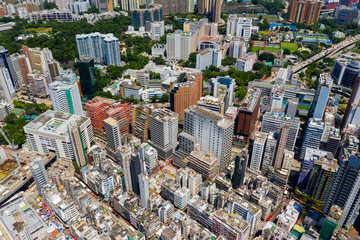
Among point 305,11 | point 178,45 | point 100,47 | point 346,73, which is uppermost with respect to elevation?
point 305,11

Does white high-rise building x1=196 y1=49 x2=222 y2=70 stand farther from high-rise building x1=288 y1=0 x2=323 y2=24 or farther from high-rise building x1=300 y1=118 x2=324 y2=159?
high-rise building x1=288 y1=0 x2=323 y2=24

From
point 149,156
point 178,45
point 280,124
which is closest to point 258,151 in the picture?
point 280,124

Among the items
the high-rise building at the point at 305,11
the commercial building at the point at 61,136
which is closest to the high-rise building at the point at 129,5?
the high-rise building at the point at 305,11

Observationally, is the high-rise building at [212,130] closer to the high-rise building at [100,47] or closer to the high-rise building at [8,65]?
the high-rise building at [100,47]

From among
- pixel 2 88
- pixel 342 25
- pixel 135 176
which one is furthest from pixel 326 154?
pixel 342 25

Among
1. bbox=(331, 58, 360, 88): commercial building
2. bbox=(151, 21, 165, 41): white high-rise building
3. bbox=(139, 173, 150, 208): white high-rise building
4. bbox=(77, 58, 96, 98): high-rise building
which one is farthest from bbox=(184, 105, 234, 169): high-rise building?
bbox=(151, 21, 165, 41): white high-rise building

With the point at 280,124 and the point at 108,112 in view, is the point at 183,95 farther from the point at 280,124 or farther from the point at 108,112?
the point at 280,124
